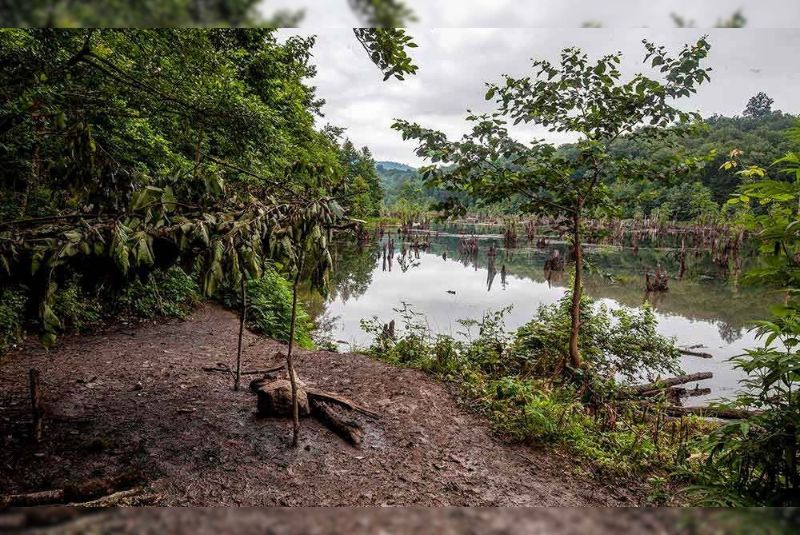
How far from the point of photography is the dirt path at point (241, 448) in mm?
2887

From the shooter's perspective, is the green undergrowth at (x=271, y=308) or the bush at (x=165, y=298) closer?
the bush at (x=165, y=298)

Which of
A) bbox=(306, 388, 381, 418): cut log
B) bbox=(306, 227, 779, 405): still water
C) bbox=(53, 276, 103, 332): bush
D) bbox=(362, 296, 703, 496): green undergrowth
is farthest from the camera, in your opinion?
bbox=(306, 227, 779, 405): still water

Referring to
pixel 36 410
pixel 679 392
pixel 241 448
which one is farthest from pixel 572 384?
pixel 36 410

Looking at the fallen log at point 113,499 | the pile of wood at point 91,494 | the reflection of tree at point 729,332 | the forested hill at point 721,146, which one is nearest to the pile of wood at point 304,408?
the pile of wood at point 91,494

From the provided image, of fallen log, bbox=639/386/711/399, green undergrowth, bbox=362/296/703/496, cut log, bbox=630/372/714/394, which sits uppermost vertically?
green undergrowth, bbox=362/296/703/496

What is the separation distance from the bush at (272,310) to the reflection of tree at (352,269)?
1.56m

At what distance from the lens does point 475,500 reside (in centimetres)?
316

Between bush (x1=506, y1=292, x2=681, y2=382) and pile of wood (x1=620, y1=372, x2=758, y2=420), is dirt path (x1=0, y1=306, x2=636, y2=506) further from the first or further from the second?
pile of wood (x1=620, y1=372, x2=758, y2=420)

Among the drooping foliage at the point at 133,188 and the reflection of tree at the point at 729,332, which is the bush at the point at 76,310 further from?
the reflection of tree at the point at 729,332

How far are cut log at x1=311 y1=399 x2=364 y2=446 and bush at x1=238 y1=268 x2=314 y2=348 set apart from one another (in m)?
4.35

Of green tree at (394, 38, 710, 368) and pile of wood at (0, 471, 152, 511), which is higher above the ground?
green tree at (394, 38, 710, 368)

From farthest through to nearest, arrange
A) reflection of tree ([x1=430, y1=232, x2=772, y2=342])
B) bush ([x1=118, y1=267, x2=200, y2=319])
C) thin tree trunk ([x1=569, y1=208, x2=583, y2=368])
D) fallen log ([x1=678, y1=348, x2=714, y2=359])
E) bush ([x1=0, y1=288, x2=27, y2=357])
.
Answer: reflection of tree ([x1=430, y1=232, x2=772, y2=342])
fallen log ([x1=678, y1=348, x2=714, y2=359])
bush ([x1=118, y1=267, x2=200, y2=319])
thin tree trunk ([x1=569, y1=208, x2=583, y2=368])
bush ([x1=0, y1=288, x2=27, y2=357])

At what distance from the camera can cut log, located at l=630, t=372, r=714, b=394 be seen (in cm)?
688

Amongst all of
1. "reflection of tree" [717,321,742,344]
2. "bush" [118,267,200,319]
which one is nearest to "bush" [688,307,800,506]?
"bush" [118,267,200,319]
